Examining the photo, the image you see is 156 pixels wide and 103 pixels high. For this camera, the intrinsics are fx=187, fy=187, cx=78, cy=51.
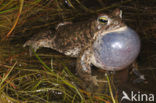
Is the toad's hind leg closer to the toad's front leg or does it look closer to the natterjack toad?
the natterjack toad

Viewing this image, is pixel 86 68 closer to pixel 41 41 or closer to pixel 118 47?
pixel 118 47

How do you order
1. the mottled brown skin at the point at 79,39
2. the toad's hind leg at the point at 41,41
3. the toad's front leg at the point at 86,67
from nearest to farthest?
the mottled brown skin at the point at 79,39 → the toad's front leg at the point at 86,67 → the toad's hind leg at the point at 41,41

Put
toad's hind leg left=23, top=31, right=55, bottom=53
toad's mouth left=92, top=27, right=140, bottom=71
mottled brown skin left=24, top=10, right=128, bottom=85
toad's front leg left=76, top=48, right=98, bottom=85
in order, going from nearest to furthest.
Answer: toad's mouth left=92, top=27, right=140, bottom=71 < mottled brown skin left=24, top=10, right=128, bottom=85 < toad's front leg left=76, top=48, right=98, bottom=85 < toad's hind leg left=23, top=31, right=55, bottom=53

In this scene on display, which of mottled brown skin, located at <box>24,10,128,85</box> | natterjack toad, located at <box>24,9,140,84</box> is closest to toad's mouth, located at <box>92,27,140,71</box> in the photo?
natterjack toad, located at <box>24,9,140,84</box>

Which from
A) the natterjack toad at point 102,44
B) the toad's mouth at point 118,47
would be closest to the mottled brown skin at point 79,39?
the natterjack toad at point 102,44

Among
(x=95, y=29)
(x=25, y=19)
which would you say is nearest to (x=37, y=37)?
(x=25, y=19)

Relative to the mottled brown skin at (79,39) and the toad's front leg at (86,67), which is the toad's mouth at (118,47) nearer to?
the mottled brown skin at (79,39)
